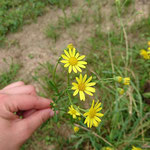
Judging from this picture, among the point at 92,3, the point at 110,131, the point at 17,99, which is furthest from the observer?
the point at 92,3

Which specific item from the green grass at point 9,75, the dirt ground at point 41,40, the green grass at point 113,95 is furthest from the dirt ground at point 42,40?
the green grass at point 113,95

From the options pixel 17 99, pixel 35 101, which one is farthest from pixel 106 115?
pixel 17 99

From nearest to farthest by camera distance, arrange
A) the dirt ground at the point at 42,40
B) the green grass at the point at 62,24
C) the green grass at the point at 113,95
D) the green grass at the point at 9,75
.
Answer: the green grass at the point at 113,95, the green grass at the point at 9,75, the dirt ground at the point at 42,40, the green grass at the point at 62,24

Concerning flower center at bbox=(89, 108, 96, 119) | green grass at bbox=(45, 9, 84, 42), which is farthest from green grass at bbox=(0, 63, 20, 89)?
flower center at bbox=(89, 108, 96, 119)

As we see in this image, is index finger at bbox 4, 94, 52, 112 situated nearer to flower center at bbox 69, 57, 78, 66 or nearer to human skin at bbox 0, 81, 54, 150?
human skin at bbox 0, 81, 54, 150

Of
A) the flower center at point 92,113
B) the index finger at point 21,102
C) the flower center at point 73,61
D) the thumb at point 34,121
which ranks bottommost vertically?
the thumb at point 34,121

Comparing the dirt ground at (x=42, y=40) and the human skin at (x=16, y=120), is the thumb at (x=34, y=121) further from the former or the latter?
the dirt ground at (x=42, y=40)

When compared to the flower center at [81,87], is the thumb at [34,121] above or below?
below

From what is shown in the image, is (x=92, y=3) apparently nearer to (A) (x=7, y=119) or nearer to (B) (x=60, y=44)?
(B) (x=60, y=44)

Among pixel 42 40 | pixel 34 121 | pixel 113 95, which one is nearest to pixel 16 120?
pixel 34 121

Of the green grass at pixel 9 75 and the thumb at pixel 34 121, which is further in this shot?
the green grass at pixel 9 75

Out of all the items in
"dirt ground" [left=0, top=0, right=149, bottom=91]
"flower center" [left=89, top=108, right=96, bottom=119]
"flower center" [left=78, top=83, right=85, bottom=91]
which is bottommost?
"flower center" [left=89, top=108, right=96, bottom=119]
